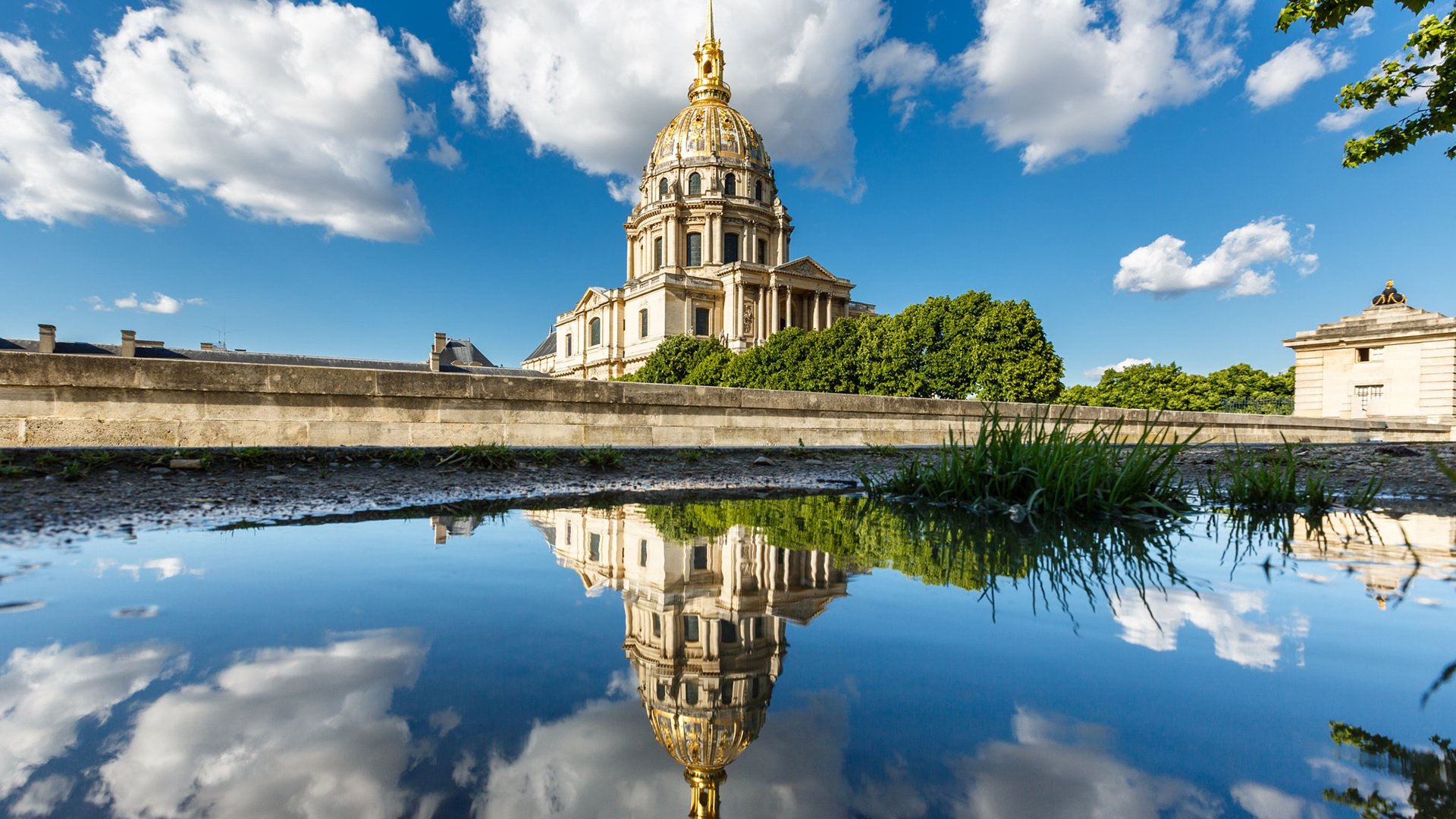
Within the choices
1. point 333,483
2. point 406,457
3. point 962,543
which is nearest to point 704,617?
point 962,543

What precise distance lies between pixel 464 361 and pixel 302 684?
240 ft

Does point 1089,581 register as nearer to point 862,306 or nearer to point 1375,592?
point 1375,592

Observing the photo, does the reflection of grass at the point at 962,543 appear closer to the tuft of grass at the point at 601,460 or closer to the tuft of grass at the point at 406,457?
the tuft of grass at the point at 601,460

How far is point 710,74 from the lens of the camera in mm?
72625

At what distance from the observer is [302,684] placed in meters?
1.14

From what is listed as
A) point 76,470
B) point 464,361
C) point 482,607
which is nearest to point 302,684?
point 482,607

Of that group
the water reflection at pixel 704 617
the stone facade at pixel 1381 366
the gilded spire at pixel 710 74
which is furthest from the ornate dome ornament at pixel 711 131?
the water reflection at pixel 704 617

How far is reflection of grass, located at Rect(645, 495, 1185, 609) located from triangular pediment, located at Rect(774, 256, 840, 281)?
181 feet

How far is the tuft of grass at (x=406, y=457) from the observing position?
5.05m

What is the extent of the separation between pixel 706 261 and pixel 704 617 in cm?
6388

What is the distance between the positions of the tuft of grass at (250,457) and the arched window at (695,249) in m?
61.0

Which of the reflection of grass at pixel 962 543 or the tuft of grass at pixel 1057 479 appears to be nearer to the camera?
the reflection of grass at pixel 962 543

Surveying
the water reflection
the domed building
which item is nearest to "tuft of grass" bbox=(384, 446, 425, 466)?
the water reflection

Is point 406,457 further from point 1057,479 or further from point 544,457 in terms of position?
point 1057,479
